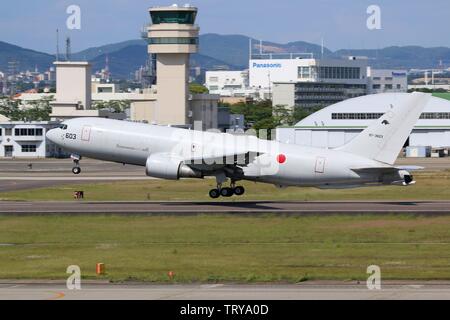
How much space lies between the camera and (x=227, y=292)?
41719 millimetres

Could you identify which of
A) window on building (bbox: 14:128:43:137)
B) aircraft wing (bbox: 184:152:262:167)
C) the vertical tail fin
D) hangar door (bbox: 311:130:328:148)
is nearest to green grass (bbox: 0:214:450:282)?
the vertical tail fin

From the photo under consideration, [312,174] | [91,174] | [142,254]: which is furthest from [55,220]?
[91,174]

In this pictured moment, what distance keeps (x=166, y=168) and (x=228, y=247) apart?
18775mm

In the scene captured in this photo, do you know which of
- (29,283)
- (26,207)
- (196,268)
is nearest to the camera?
(29,283)

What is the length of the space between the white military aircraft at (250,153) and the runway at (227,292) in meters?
29.1

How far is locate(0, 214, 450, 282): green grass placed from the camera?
48812 millimetres

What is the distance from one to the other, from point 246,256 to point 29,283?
1336 cm

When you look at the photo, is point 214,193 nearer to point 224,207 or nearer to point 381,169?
point 224,207

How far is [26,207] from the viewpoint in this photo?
2940 inches

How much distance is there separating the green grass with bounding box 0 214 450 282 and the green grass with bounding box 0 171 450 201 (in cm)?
1523

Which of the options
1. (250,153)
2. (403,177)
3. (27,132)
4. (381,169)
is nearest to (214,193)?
(250,153)

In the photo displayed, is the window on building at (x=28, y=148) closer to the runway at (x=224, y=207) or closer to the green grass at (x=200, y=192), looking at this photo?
the green grass at (x=200, y=192)
